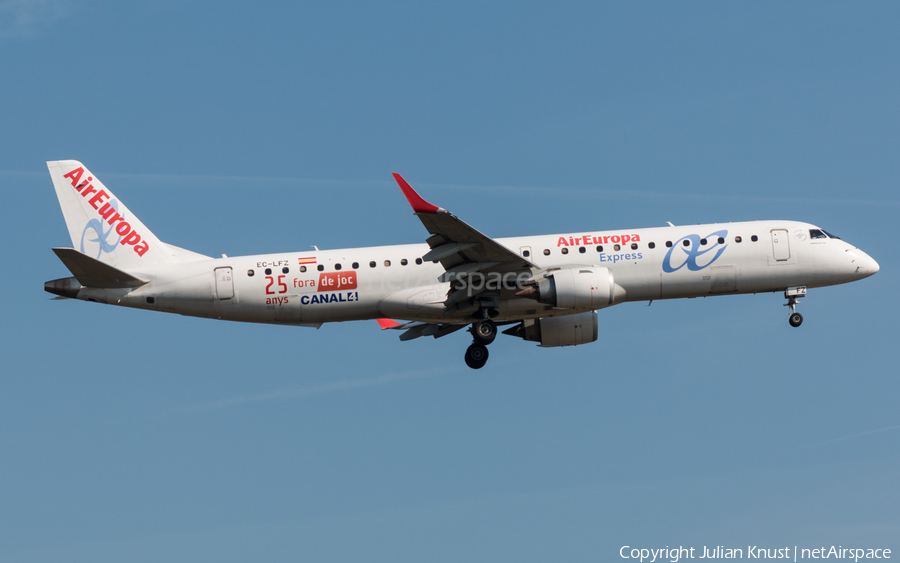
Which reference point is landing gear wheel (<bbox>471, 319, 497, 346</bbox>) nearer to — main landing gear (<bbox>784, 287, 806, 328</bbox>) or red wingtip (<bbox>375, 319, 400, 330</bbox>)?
red wingtip (<bbox>375, 319, 400, 330</bbox>)

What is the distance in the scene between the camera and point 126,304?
40156 millimetres

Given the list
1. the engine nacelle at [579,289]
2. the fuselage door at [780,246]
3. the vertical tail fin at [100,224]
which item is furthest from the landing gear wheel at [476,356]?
the vertical tail fin at [100,224]

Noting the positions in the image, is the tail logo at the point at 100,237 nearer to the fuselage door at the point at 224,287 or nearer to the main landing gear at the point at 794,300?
the fuselage door at the point at 224,287

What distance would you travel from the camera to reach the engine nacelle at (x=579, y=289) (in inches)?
1511

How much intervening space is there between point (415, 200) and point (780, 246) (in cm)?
1560

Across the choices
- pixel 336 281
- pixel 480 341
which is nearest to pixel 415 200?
pixel 336 281

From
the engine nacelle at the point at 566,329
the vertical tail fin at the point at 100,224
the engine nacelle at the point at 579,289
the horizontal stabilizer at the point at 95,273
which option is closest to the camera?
the horizontal stabilizer at the point at 95,273

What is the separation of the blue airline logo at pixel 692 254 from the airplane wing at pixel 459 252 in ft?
18.0

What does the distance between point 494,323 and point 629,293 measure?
5.37 metres

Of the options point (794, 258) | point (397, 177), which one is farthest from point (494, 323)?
point (794, 258)

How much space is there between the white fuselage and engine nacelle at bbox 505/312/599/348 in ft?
8.39

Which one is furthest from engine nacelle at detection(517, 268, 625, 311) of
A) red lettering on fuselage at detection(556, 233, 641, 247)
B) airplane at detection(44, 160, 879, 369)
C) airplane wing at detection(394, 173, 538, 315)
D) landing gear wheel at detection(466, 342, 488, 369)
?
landing gear wheel at detection(466, 342, 488, 369)

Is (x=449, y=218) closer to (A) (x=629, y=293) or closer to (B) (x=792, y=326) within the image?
(A) (x=629, y=293)

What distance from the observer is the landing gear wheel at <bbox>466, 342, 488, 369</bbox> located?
41812 mm
